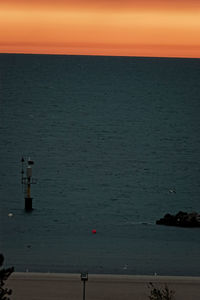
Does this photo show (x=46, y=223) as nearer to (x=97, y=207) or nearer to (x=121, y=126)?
(x=97, y=207)

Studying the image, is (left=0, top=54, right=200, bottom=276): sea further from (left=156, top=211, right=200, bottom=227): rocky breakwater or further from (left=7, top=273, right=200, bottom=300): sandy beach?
(left=7, top=273, right=200, bottom=300): sandy beach

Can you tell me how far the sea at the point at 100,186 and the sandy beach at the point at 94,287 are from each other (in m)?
12.9

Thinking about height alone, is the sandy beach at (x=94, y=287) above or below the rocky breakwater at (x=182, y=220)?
below

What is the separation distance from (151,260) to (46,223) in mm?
11801

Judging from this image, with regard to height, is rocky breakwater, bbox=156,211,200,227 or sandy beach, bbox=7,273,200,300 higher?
rocky breakwater, bbox=156,211,200,227

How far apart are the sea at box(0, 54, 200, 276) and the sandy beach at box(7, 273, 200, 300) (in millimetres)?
12873

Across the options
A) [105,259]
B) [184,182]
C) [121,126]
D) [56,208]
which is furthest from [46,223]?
[121,126]

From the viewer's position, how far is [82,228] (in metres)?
46.6

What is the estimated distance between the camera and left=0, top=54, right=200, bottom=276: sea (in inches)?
1489

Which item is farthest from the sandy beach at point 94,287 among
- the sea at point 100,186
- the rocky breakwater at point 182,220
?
the rocky breakwater at point 182,220

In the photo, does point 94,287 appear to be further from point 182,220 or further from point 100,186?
point 100,186

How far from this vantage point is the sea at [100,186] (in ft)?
124

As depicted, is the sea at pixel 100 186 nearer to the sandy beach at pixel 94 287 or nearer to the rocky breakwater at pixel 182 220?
the rocky breakwater at pixel 182 220

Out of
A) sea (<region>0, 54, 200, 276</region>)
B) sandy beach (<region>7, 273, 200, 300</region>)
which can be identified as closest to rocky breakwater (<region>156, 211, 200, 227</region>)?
sea (<region>0, 54, 200, 276</region>)
